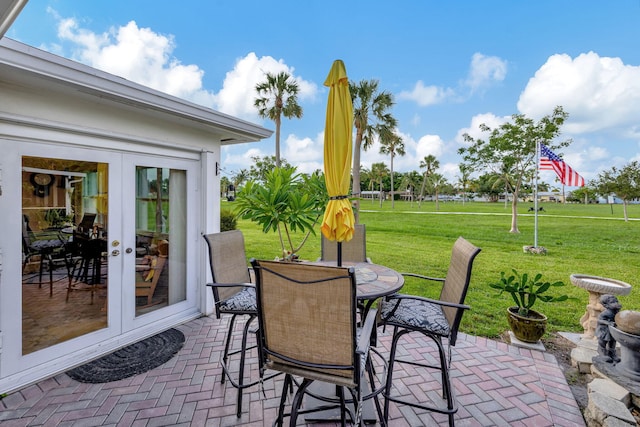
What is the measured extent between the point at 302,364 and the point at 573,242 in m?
14.1

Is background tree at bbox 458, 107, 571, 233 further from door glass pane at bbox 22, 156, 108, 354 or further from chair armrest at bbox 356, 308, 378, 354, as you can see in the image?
door glass pane at bbox 22, 156, 108, 354

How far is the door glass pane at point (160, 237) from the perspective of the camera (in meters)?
3.53

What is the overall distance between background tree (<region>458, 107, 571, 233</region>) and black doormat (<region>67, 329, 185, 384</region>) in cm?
1239

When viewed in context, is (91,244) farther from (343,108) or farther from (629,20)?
(629,20)

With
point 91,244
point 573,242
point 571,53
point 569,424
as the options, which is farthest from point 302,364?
point 573,242

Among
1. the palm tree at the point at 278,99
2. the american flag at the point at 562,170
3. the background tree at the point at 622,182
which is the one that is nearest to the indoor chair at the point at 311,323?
the american flag at the point at 562,170

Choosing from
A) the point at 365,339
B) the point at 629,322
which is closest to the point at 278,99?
the point at 629,322

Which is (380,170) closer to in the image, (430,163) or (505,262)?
(430,163)

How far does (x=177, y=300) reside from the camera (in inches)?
157

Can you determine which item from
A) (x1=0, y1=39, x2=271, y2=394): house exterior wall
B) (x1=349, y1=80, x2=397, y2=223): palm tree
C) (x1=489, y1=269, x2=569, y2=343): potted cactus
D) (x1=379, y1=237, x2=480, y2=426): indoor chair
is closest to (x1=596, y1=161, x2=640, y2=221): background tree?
(x1=349, y1=80, x2=397, y2=223): palm tree

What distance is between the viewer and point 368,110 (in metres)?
14.1

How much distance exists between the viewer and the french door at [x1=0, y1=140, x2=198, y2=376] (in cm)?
258

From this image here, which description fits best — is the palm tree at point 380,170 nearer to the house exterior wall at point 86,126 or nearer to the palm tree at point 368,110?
the palm tree at point 368,110

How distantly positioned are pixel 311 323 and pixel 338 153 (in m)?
1.28
